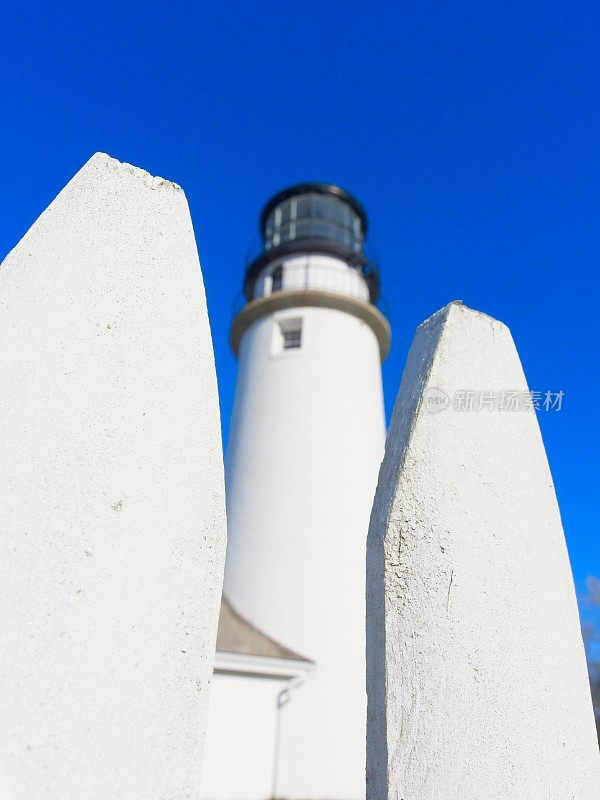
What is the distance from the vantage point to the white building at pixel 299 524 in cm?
868

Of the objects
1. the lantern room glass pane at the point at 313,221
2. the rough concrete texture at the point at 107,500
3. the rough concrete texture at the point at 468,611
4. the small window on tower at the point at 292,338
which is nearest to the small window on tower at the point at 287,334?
the small window on tower at the point at 292,338

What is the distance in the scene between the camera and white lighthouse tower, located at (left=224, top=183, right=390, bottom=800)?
8.99 meters

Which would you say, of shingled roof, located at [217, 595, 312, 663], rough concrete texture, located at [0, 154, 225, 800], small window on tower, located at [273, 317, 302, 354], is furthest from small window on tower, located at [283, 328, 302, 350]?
rough concrete texture, located at [0, 154, 225, 800]

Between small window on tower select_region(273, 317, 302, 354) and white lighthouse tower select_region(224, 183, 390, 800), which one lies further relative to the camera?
small window on tower select_region(273, 317, 302, 354)

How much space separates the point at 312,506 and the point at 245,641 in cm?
240

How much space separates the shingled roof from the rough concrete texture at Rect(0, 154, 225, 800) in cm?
739

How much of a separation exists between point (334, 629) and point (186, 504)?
8376 mm

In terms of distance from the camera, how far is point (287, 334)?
1283 centimetres

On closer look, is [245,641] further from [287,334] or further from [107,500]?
[107,500]

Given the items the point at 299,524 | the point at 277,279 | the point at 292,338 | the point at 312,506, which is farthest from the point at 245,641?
the point at 277,279

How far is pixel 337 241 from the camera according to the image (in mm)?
14391

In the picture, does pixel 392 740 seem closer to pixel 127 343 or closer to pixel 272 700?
pixel 127 343

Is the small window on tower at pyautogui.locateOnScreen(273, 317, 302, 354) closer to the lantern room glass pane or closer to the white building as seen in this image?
the white building

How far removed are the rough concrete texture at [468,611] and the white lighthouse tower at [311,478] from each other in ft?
25.9
